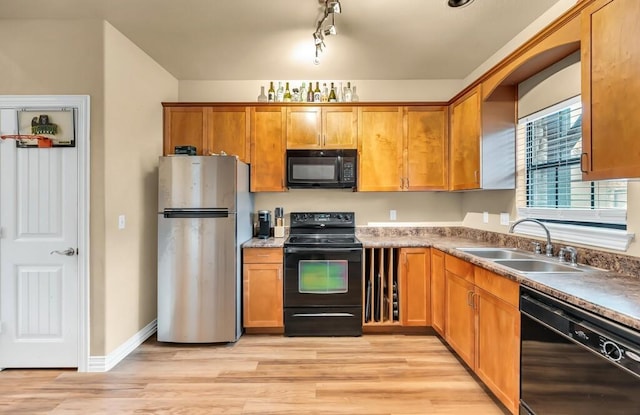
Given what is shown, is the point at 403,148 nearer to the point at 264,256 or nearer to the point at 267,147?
the point at 267,147

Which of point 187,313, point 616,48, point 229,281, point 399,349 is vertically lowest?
point 399,349

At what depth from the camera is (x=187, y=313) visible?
2.79 m

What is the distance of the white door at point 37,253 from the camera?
238 cm

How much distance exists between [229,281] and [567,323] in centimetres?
240

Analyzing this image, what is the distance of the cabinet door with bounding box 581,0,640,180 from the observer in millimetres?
1325

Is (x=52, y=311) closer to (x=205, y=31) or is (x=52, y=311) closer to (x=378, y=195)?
(x=205, y=31)

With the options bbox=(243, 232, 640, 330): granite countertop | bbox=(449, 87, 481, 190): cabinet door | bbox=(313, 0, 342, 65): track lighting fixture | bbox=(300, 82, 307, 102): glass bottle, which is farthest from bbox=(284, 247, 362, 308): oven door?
bbox=(313, 0, 342, 65): track lighting fixture

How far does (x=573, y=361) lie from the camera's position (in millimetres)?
1365

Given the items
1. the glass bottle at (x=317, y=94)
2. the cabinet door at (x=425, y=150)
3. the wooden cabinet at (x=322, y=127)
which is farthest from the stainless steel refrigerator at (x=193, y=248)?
the cabinet door at (x=425, y=150)

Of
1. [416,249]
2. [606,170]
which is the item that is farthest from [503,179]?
[606,170]

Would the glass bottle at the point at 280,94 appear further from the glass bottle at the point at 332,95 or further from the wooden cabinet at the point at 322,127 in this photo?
the glass bottle at the point at 332,95

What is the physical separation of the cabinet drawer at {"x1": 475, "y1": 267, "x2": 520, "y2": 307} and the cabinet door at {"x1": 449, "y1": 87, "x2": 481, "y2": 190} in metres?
0.95

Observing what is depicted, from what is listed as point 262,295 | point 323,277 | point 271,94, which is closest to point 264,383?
point 262,295

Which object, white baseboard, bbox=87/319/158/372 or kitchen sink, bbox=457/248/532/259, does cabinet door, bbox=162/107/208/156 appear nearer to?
white baseboard, bbox=87/319/158/372
